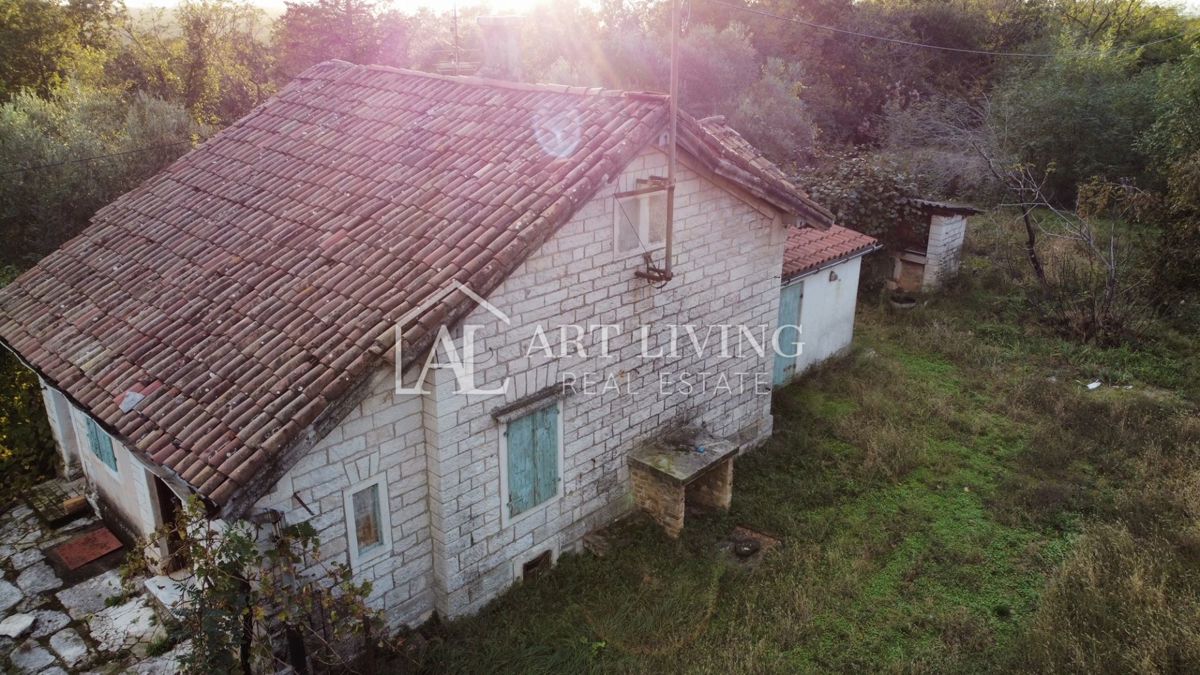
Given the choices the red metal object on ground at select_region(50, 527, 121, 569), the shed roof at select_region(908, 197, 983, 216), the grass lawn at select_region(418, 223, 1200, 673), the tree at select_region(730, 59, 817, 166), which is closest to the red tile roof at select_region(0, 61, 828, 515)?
the red metal object on ground at select_region(50, 527, 121, 569)

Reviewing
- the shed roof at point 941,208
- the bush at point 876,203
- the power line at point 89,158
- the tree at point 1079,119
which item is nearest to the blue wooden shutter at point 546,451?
the bush at point 876,203

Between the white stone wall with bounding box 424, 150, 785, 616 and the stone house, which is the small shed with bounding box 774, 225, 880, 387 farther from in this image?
the stone house

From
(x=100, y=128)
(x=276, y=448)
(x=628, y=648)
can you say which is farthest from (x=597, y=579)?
(x=100, y=128)

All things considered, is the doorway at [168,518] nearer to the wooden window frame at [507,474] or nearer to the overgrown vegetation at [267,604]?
the overgrown vegetation at [267,604]

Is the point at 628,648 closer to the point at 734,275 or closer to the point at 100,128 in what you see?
the point at 734,275

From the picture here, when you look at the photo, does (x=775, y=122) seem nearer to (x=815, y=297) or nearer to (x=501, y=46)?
(x=815, y=297)
